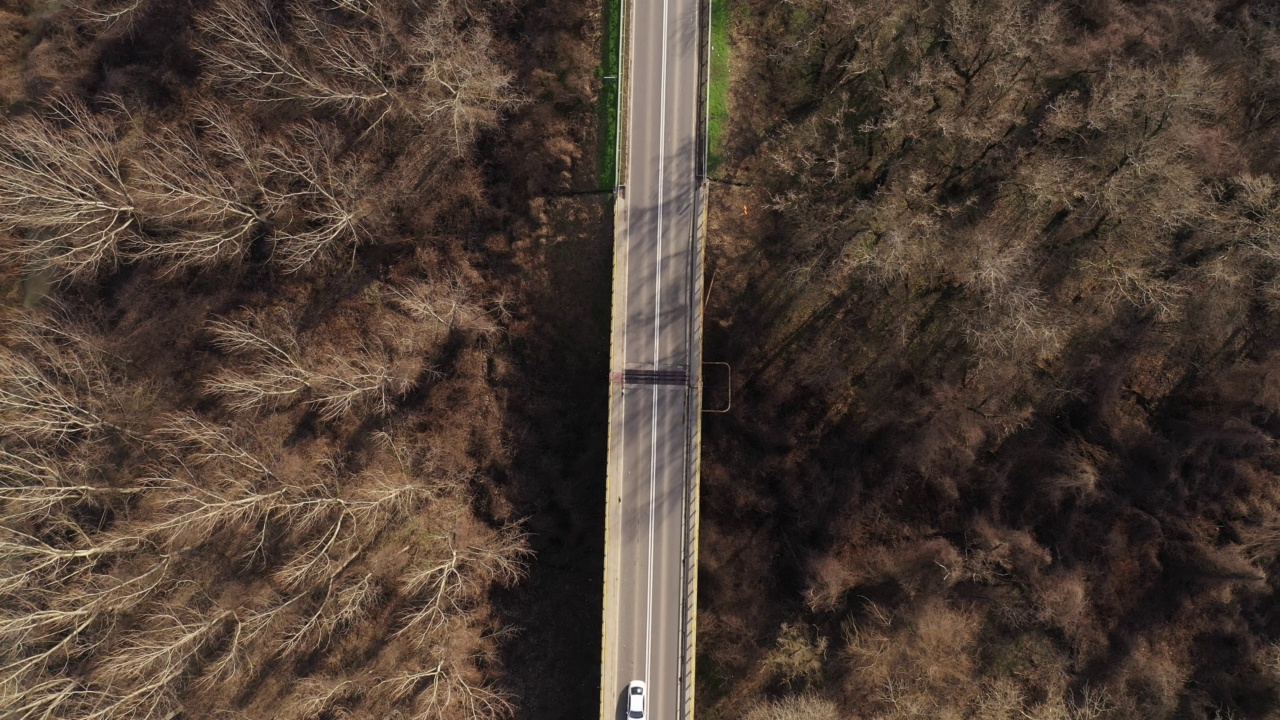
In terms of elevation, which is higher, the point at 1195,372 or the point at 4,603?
the point at 1195,372

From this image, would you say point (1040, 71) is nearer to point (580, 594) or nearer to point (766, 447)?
point (766, 447)

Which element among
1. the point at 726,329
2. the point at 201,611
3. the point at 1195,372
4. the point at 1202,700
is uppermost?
the point at 726,329

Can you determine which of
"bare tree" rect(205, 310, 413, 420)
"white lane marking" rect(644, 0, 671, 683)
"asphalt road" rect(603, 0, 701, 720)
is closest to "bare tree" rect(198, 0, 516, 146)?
"white lane marking" rect(644, 0, 671, 683)

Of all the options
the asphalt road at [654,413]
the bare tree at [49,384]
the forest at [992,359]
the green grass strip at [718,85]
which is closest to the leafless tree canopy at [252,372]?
the bare tree at [49,384]

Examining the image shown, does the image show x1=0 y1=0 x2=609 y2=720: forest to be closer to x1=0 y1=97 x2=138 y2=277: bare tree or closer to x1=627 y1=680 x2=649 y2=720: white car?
x1=0 y1=97 x2=138 y2=277: bare tree

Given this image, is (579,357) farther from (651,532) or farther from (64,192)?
(64,192)

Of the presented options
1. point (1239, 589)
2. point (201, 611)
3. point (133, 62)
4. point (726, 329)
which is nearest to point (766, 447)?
point (726, 329)

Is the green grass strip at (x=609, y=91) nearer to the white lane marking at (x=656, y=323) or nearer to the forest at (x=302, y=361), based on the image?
the forest at (x=302, y=361)
